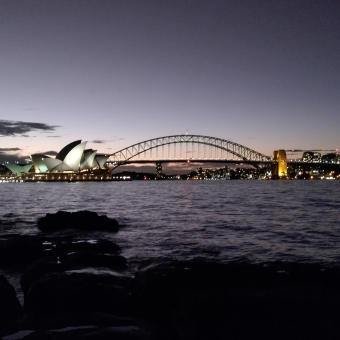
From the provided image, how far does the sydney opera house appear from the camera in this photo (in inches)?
3797

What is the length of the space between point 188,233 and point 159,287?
9488mm

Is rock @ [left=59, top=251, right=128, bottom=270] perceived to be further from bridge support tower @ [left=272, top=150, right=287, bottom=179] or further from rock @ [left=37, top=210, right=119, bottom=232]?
bridge support tower @ [left=272, top=150, right=287, bottom=179]

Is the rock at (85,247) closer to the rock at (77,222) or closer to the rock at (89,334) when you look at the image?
the rock at (89,334)

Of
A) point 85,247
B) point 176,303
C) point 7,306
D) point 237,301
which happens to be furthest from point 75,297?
point 85,247

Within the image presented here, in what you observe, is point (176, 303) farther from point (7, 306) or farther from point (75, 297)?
point (7, 306)

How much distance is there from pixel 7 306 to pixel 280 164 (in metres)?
116

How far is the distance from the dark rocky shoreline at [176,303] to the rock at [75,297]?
0.5 inches

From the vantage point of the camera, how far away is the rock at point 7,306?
16.9 feet

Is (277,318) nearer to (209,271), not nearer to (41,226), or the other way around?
(209,271)

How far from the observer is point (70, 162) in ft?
329

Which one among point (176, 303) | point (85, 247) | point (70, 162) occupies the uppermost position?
point (70, 162)

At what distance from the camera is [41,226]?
1494 cm

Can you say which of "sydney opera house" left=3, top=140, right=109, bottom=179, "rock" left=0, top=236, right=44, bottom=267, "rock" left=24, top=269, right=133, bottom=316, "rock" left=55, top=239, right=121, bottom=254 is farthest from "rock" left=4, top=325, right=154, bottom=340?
"sydney opera house" left=3, top=140, right=109, bottom=179

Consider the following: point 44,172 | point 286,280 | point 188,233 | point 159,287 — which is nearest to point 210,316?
point 159,287
